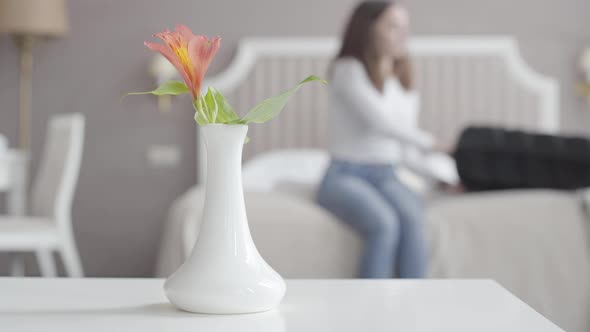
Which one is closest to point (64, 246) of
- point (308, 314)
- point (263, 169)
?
point (263, 169)

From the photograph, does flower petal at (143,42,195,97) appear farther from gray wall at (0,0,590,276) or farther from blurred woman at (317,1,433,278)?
gray wall at (0,0,590,276)

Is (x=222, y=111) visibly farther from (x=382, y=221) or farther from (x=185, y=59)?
(x=382, y=221)

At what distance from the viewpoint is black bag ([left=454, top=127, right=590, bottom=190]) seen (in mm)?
2520

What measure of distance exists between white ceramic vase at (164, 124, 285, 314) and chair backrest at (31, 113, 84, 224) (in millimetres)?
1841

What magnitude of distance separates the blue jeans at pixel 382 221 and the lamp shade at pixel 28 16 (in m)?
1.96

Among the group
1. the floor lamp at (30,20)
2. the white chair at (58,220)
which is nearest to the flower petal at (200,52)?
the white chair at (58,220)

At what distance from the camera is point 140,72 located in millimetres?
3961

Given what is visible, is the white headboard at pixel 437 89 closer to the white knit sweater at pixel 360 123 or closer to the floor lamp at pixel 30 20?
the floor lamp at pixel 30 20

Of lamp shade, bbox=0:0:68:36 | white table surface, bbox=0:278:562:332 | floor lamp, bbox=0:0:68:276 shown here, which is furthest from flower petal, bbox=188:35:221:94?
lamp shade, bbox=0:0:68:36

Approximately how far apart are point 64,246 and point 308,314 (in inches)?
76.8

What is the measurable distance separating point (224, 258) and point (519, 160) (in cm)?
192

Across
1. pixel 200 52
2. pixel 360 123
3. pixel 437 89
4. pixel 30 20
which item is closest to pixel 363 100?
pixel 360 123

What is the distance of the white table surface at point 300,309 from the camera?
85 centimetres

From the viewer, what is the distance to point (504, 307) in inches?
37.9
